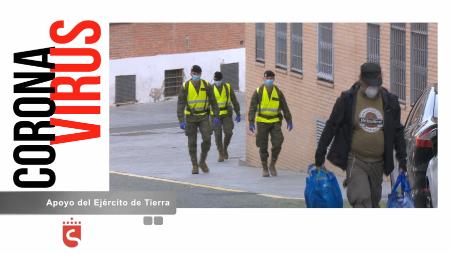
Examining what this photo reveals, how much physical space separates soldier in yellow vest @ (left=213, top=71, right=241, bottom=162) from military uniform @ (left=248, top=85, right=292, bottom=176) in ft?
11.1

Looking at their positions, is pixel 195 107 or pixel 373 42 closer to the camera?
pixel 373 42

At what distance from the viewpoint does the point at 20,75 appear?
14914 millimetres

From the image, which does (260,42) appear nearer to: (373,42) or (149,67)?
(373,42)

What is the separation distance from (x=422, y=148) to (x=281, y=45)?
8.70 metres

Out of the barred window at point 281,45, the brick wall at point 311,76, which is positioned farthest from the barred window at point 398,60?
the barred window at point 281,45

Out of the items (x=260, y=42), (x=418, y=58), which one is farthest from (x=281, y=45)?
(x=418, y=58)

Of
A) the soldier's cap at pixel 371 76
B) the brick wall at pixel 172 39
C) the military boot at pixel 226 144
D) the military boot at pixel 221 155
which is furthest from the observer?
the brick wall at pixel 172 39

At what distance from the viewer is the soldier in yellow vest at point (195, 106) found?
2245cm

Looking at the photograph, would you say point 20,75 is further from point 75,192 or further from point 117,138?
point 117,138

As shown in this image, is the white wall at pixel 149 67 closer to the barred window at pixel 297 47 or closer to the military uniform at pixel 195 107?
the barred window at pixel 297 47

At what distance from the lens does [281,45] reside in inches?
970

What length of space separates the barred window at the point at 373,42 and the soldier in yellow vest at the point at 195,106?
230 centimetres

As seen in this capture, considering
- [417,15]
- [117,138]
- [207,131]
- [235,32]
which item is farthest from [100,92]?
[117,138]

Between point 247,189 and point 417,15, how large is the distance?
5907 millimetres
